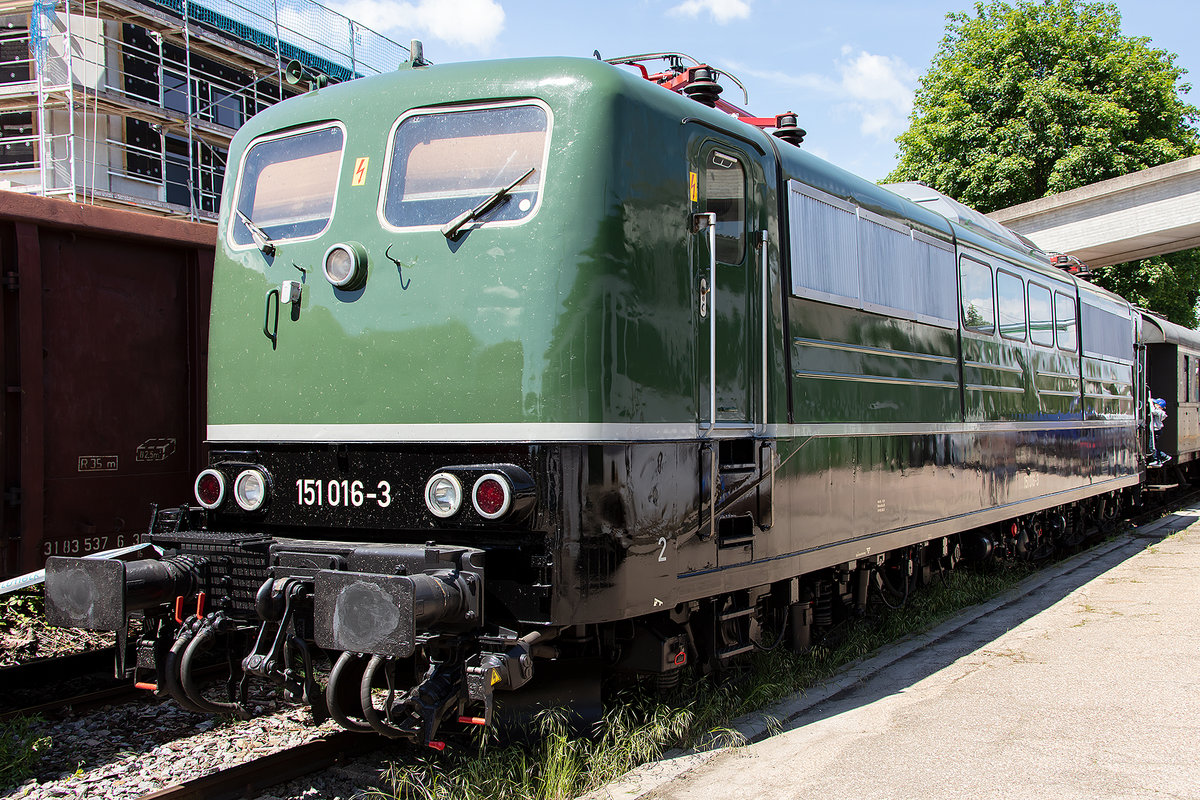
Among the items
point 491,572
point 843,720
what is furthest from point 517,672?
point 843,720

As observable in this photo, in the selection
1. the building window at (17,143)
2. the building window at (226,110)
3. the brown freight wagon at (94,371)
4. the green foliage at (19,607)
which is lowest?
the green foliage at (19,607)

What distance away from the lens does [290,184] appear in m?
5.20

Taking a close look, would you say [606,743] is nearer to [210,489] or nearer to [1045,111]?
[210,489]

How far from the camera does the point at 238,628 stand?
4.61 m

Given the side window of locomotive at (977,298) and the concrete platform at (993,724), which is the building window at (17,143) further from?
the concrete platform at (993,724)

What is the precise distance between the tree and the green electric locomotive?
2235 centimetres

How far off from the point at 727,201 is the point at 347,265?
1952mm

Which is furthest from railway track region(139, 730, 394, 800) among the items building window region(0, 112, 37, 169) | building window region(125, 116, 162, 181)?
building window region(0, 112, 37, 169)

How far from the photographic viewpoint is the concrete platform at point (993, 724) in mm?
4395

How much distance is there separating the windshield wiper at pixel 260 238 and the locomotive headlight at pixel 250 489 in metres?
1.12

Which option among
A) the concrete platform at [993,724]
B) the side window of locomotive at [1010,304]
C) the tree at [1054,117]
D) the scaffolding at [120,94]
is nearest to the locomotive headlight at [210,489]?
the concrete platform at [993,724]

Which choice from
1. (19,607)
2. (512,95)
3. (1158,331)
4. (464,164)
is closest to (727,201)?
(512,95)

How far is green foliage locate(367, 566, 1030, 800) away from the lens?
4.28 meters

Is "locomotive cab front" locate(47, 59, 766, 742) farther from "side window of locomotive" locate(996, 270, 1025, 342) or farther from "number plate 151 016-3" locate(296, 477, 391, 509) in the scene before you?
"side window of locomotive" locate(996, 270, 1025, 342)
